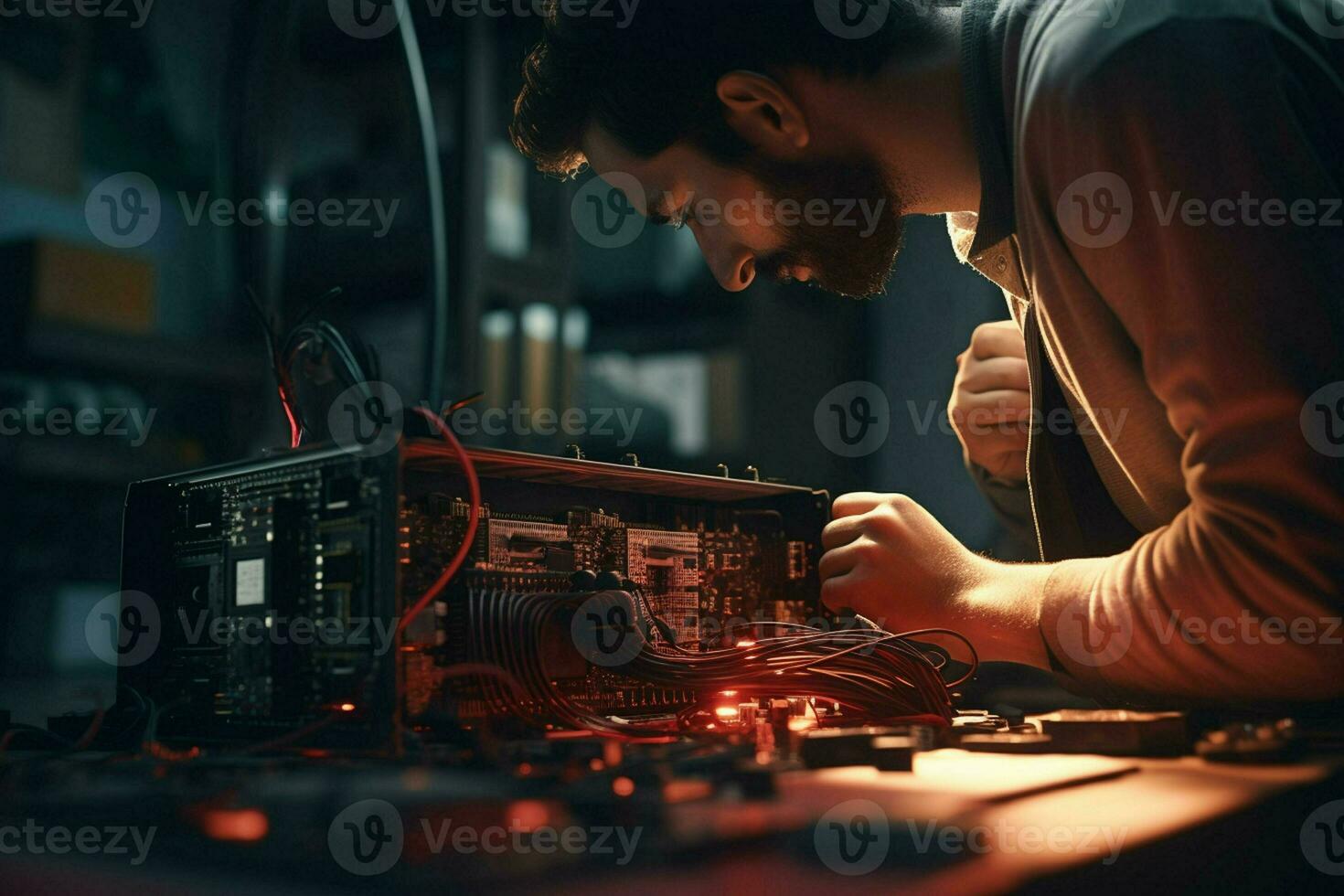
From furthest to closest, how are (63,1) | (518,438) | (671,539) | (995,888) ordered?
(518,438), (63,1), (671,539), (995,888)

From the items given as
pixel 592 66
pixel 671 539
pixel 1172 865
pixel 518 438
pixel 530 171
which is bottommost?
pixel 1172 865

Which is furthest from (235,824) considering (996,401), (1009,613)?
(996,401)

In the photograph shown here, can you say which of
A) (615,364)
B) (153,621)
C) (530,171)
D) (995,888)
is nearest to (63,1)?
(530,171)

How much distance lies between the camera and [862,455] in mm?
2609

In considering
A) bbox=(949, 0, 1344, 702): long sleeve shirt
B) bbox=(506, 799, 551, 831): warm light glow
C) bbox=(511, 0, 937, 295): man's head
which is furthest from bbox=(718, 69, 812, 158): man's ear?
bbox=(506, 799, 551, 831): warm light glow

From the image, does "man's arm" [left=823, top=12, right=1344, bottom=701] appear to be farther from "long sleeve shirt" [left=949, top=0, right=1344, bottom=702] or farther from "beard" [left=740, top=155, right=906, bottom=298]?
"beard" [left=740, top=155, right=906, bottom=298]

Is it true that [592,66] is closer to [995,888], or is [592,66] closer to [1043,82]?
[1043,82]

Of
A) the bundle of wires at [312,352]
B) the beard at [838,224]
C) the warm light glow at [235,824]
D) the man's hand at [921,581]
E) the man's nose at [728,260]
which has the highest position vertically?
the beard at [838,224]

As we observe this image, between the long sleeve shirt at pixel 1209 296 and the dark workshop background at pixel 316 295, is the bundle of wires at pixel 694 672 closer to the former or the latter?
the long sleeve shirt at pixel 1209 296

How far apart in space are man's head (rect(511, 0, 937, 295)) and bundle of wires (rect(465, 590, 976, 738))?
446 millimetres

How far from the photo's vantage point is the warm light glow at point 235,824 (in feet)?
1.16

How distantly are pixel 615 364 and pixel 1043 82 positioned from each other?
1632 mm

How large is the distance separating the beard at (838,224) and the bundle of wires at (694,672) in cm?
45

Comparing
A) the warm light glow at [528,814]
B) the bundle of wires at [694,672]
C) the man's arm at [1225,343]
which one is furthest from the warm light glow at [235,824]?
the man's arm at [1225,343]
